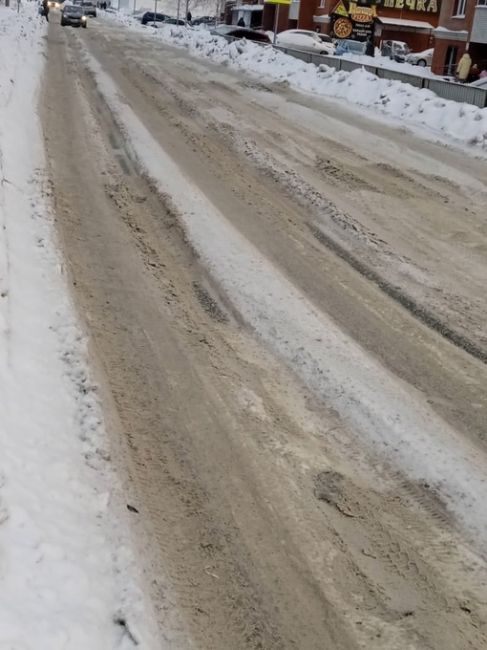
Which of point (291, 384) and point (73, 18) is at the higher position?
point (73, 18)

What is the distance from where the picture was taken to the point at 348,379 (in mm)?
4863

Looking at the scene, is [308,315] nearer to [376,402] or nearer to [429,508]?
[376,402]

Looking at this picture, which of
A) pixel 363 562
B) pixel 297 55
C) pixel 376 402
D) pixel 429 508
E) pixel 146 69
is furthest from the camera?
pixel 297 55

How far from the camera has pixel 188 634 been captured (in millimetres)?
2877

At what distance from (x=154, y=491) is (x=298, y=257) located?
3.82 metres

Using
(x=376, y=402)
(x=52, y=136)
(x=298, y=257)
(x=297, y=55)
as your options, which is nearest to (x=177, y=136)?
(x=52, y=136)

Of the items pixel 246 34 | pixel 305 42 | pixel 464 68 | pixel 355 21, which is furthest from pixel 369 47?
pixel 464 68

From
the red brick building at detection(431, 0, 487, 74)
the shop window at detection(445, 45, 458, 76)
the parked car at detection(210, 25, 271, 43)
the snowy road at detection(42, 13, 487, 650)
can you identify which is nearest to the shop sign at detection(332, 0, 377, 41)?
the parked car at detection(210, 25, 271, 43)

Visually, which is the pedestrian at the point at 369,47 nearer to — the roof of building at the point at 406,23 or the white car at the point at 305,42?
the white car at the point at 305,42

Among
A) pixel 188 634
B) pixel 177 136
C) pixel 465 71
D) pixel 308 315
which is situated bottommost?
pixel 188 634

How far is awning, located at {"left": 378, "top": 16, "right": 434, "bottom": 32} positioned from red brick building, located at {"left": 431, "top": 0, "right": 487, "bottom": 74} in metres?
23.3

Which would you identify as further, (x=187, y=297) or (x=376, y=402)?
(x=187, y=297)

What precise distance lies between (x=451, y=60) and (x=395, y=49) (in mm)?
18154

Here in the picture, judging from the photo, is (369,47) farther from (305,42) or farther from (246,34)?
(246,34)
